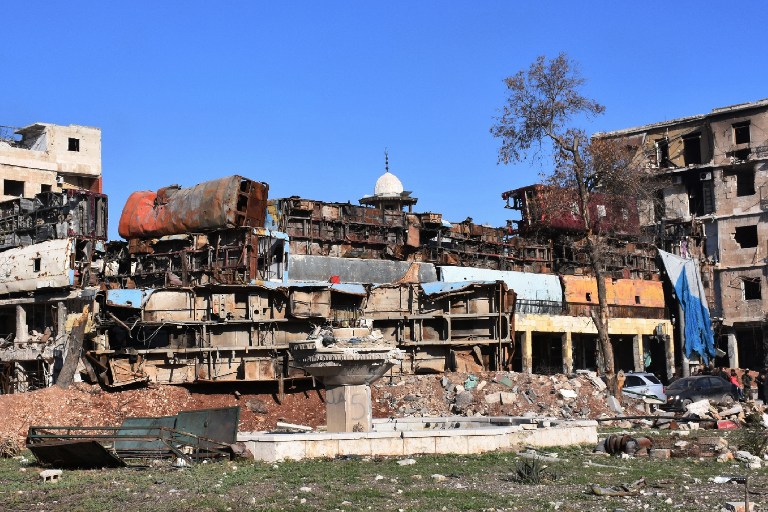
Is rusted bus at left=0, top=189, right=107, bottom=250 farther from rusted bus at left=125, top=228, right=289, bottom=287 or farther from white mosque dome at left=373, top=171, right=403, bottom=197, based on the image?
white mosque dome at left=373, top=171, right=403, bottom=197

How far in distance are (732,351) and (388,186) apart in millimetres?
24162

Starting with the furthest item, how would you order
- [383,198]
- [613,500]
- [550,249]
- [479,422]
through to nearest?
[383,198]
[550,249]
[479,422]
[613,500]

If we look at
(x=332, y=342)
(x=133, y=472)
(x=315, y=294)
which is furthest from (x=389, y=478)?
(x=315, y=294)

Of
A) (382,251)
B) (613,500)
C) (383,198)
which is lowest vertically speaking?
(613,500)

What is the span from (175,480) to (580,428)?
9706 millimetres

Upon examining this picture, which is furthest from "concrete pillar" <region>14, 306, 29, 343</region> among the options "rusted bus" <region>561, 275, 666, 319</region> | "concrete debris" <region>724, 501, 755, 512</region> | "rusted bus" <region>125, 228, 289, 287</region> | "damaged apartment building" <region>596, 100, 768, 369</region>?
"concrete debris" <region>724, 501, 755, 512</region>

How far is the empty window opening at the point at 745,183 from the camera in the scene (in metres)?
59.8

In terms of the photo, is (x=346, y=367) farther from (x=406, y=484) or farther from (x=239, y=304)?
(x=239, y=304)

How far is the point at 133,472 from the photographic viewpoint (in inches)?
685

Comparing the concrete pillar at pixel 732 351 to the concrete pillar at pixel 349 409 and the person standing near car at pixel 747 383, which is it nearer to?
the person standing near car at pixel 747 383

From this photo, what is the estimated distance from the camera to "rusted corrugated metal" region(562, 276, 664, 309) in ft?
164

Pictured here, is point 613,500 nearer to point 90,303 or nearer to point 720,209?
point 90,303

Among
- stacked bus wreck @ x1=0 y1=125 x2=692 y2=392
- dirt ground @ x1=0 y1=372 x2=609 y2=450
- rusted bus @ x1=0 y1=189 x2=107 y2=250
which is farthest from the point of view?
rusted bus @ x1=0 y1=189 x2=107 y2=250

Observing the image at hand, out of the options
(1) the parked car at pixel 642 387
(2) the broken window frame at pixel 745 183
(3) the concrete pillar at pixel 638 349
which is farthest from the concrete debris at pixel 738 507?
(2) the broken window frame at pixel 745 183
